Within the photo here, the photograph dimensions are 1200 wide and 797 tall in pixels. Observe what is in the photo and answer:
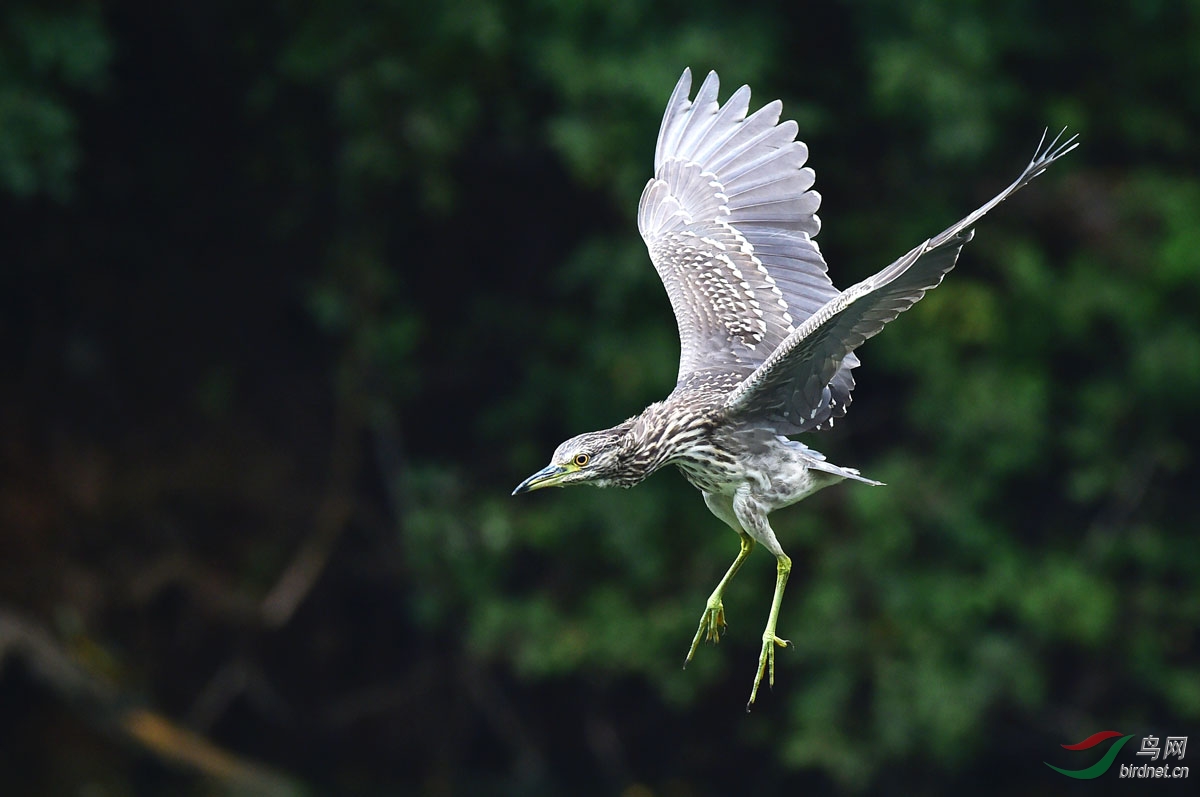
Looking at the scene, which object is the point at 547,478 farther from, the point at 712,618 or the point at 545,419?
the point at 545,419

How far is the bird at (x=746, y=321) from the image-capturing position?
443 centimetres

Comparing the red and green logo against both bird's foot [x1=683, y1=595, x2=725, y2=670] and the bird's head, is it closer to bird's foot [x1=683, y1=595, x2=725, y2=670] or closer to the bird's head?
bird's foot [x1=683, y1=595, x2=725, y2=670]

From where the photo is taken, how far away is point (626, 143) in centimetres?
983

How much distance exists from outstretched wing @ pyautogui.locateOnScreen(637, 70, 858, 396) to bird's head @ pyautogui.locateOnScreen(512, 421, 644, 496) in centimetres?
78

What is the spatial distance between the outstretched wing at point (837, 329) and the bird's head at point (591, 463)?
36 cm

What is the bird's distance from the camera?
4426mm

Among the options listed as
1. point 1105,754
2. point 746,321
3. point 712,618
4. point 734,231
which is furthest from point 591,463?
point 1105,754

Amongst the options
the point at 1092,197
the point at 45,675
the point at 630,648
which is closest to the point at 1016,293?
the point at 1092,197

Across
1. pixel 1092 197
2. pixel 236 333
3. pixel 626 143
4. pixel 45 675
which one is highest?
pixel 1092 197

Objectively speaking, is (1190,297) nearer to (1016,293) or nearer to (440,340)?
(1016,293)

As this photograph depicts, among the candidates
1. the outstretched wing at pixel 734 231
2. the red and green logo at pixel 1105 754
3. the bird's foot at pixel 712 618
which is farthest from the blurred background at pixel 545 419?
the bird's foot at pixel 712 618

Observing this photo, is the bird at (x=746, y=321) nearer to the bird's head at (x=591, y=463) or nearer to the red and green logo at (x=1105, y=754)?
the bird's head at (x=591, y=463)

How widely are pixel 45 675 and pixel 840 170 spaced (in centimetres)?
558

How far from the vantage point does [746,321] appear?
561cm
